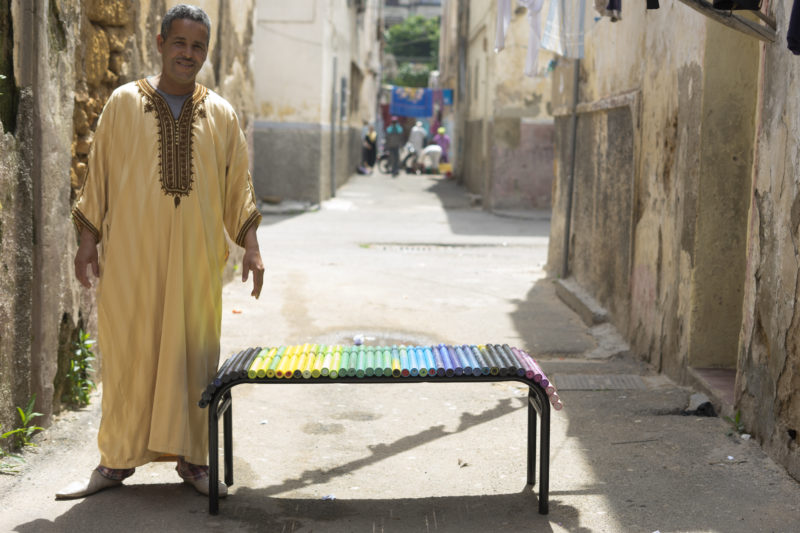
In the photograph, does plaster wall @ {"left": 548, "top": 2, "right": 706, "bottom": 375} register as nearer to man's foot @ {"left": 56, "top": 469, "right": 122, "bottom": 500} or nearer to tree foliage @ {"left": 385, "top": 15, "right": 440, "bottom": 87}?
man's foot @ {"left": 56, "top": 469, "right": 122, "bottom": 500}

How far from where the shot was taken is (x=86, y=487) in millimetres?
3740

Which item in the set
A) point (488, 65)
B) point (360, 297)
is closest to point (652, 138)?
point (360, 297)

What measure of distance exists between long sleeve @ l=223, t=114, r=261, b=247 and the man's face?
0.87 ft

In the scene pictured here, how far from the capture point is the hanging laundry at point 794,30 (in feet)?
12.1

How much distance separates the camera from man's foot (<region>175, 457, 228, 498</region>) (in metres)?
3.78

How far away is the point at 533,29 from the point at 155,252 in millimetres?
6008

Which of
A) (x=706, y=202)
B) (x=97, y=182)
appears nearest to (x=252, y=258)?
(x=97, y=182)

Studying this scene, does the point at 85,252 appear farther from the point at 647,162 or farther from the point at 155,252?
the point at 647,162

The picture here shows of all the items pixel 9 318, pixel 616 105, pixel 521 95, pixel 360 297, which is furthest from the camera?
pixel 521 95

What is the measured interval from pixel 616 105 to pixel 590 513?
4248 millimetres

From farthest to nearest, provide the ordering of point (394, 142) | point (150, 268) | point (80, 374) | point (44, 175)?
point (394, 142) → point (80, 374) → point (44, 175) → point (150, 268)

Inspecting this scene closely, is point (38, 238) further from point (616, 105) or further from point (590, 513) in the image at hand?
point (616, 105)

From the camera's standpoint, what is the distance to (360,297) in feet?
27.8

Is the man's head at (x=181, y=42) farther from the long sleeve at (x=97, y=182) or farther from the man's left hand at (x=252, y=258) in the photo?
the man's left hand at (x=252, y=258)
